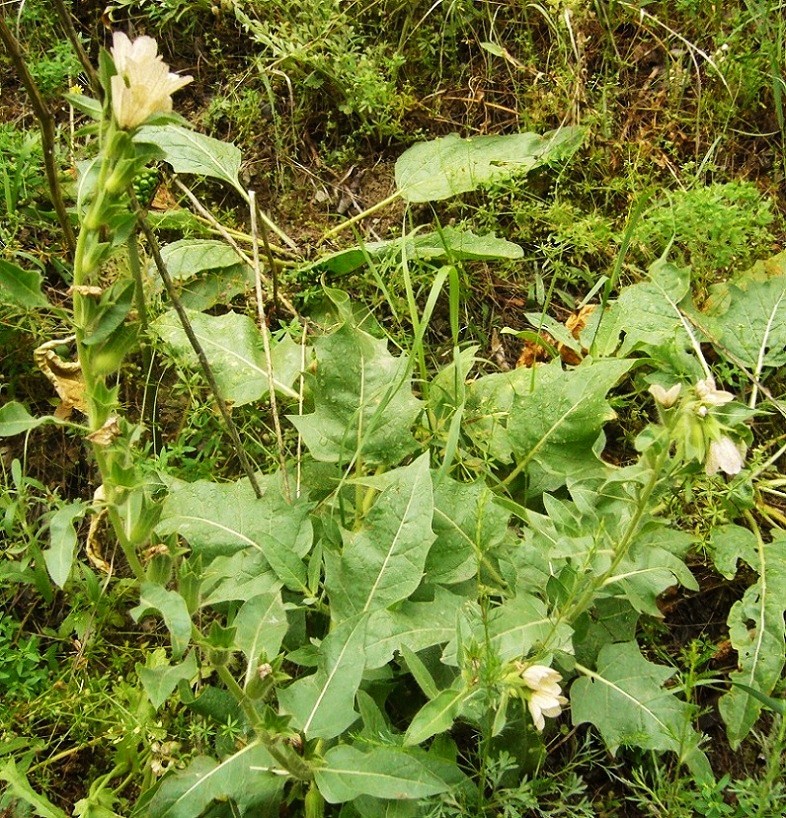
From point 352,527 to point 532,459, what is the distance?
1.60ft

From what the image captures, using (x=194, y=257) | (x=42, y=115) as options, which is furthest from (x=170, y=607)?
(x=194, y=257)

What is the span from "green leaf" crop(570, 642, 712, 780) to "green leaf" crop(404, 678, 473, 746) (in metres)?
0.40

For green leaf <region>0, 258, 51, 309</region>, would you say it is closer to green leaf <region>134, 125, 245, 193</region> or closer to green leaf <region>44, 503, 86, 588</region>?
green leaf <region>44, 503, 86, 588</region>

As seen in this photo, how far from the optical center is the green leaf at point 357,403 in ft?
6.91

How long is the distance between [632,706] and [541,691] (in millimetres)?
488

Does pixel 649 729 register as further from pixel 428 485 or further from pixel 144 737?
pixel 144 737

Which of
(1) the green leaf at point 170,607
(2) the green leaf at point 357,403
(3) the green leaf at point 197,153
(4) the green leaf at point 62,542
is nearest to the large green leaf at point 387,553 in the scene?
(2) the green leaf at point 357,403

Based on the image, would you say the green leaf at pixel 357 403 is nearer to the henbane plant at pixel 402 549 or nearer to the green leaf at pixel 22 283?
the henbane plant at pixel 402 549

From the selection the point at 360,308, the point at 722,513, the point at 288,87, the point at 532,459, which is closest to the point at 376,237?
the point at 360,308

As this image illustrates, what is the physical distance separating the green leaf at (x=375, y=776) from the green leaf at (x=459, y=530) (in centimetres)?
41

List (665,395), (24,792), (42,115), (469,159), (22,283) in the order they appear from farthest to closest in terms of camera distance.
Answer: (469,159), (42,115), (24,792), (22,283), (665,395)

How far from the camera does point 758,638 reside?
2031 mm

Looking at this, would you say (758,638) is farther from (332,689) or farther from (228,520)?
(228,520)

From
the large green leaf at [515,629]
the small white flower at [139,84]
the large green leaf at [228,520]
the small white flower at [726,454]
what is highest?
the small white flower at [139,84]
